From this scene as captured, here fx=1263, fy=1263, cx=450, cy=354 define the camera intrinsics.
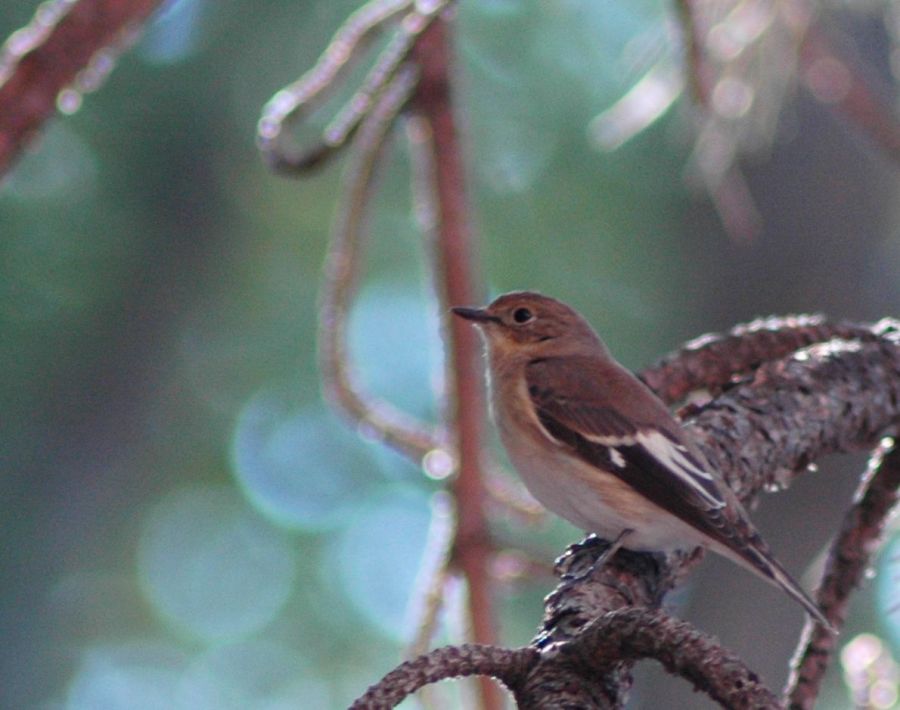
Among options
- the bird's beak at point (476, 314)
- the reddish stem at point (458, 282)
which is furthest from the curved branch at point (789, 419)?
the bird's beak at point (476, 314)

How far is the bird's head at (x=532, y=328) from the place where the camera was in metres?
3.52

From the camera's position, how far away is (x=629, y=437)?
2.90m

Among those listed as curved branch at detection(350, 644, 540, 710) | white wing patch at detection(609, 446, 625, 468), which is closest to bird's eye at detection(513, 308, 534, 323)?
white wing patch at detection(609, 446, 625, 468)

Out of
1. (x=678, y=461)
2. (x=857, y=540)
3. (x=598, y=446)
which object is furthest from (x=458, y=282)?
(x=857, y=540)

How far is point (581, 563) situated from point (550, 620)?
753 mm

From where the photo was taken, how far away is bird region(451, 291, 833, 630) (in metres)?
2.47

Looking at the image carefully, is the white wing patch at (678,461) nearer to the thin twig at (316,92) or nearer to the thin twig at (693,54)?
the thin twig at (693,54)

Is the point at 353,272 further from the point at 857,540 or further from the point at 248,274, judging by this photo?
the point at 248,274

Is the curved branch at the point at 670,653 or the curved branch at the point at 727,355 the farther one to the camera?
the curved branch at the point at 727,355

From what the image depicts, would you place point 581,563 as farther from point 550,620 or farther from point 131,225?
point 131,225

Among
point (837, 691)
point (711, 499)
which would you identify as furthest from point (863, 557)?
point (837, 691)

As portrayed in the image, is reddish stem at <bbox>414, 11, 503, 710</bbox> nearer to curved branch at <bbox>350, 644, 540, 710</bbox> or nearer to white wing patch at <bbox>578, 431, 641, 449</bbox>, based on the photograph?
white wing patch at <bbox>578, 431, 641, 449</bbox>

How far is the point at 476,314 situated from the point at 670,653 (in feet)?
6.14

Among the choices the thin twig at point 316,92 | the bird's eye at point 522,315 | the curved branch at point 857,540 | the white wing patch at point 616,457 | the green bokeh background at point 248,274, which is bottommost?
the curved branch at point 857,540
